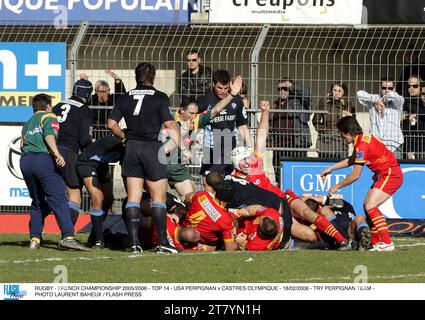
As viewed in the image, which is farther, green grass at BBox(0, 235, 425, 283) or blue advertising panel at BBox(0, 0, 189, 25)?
blue advertising panel at BBox(0, 0, 189, 25)

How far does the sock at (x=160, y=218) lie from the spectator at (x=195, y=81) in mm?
4502

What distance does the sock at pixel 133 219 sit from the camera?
511 inches

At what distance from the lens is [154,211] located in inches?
509

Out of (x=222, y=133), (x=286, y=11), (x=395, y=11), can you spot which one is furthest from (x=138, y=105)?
(x=395, y=11)

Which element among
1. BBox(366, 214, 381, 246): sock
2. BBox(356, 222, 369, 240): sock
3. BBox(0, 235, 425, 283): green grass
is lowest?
BBox(0, 235, 425, 283): green grass

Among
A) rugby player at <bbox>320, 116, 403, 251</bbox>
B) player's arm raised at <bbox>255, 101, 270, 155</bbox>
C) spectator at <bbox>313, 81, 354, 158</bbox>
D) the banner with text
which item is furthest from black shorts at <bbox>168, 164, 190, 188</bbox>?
the banner with text

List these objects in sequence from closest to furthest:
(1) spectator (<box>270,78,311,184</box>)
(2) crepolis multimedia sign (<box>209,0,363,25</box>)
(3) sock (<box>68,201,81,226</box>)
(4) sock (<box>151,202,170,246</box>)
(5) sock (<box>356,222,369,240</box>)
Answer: (4) sock (<box>151,202,170,246</box>) → (5) sock (<box>356,222,369,240</box>) → (3) sock (<box>68,201,81,226</box>) → (1) spectator (<box>270,78,311,184</box>) → (2) crepolis multimedia sign (<box>209,0,363,25</box>)

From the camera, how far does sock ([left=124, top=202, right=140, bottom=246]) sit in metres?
13.0

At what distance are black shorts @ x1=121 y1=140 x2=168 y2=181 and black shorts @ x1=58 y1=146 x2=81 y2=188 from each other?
113 cm

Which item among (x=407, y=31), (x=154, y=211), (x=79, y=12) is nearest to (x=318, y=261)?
(x=154, y=211)

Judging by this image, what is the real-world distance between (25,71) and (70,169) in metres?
4.12

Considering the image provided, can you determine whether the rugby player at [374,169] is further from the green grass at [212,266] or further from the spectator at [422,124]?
the spectator at [422,124]

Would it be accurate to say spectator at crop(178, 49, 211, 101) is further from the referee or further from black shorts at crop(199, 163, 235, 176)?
the referee

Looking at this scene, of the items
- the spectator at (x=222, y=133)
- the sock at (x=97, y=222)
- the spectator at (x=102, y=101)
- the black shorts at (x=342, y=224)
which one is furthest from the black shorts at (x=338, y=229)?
the spectator at (x=102, y=101)
